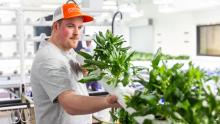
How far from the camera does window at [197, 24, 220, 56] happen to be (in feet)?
28.8

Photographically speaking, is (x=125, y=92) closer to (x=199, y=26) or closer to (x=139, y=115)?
(x=139, y=115)

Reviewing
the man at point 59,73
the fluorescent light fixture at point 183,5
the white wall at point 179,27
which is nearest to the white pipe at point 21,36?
the man at point 59,73

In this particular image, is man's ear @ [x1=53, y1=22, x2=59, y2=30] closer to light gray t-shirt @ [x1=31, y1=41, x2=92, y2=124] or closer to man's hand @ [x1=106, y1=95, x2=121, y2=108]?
light gray t-shirt @ [x1=31, y1=41, x2=92, y2=124]

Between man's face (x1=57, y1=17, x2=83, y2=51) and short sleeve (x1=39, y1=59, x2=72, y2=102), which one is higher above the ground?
man's face (x1=57, y1=17, x2=83, y2=51)

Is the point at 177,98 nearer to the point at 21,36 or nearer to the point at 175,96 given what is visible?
the point at 175,96

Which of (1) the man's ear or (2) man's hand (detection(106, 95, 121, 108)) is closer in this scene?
(2) man's hand (detection(106, 95, 121, 108))

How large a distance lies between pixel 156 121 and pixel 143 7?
36.8ft

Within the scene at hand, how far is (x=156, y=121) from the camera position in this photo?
0.99m

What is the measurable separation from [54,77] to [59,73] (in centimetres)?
3

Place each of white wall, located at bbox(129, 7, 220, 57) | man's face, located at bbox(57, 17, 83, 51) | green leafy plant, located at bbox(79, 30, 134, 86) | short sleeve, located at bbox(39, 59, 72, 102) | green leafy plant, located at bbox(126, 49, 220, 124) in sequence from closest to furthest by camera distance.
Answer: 1. green leafy plant, located at bbox(126, 49, 220, 124)
2. green leafy plant, located at bbox(79, 30, 134, 86)
3. short sleeve, located at bbox(39, 59, 72, 102)
4. man's face, located at bbox(57, 17, 83, 51)
5. white wall, located at bbox(129, 7, 220, 57)

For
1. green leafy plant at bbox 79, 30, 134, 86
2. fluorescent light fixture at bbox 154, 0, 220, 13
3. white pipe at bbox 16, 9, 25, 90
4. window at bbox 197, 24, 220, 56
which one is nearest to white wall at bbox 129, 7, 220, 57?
window at bbox 197, 24, 220, 56

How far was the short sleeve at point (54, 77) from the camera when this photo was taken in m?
1.55

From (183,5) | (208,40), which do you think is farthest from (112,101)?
(208,40)

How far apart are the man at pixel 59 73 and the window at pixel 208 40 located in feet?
24.7
